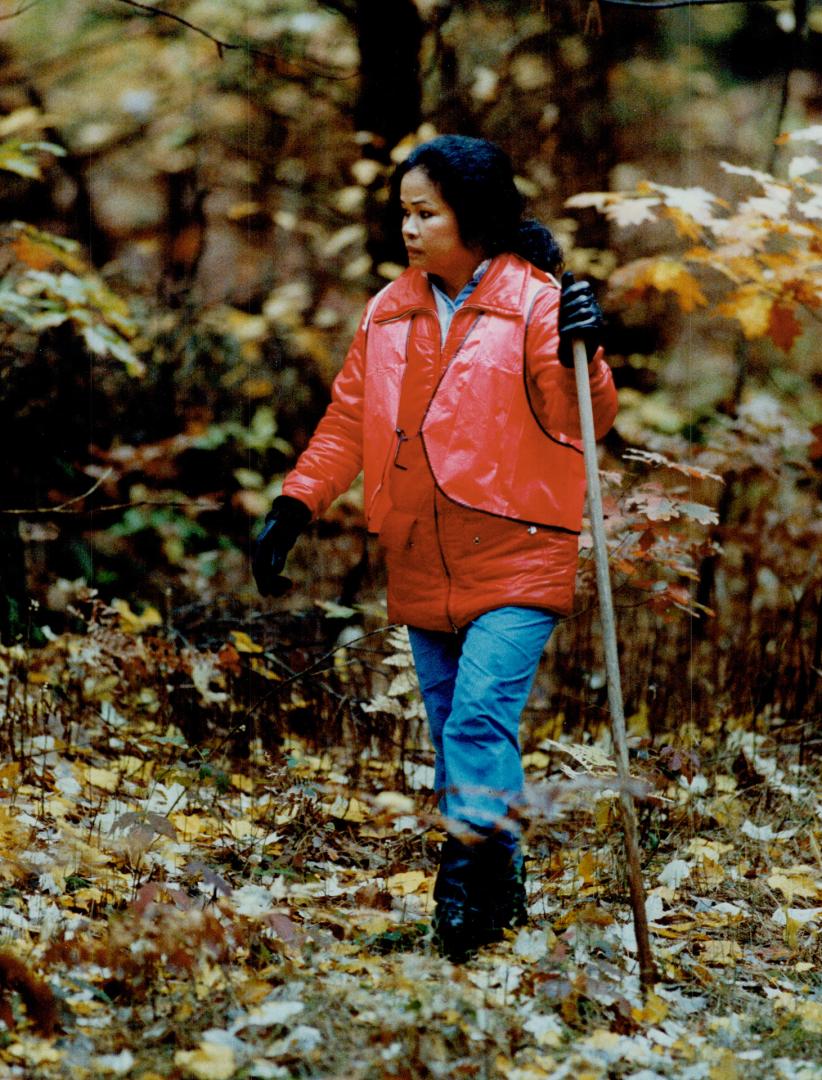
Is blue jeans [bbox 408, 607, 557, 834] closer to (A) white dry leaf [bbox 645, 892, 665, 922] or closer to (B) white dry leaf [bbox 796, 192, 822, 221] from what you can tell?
(A) white dry leaf [bbox 645, 892, 665, 922]

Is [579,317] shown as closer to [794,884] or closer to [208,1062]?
[208,1062]

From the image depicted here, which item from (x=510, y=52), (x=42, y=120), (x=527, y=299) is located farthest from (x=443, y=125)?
(x=527, y=299)

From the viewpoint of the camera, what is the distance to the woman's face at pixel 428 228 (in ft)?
11.1

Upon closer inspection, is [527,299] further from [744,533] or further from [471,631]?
[744,533]

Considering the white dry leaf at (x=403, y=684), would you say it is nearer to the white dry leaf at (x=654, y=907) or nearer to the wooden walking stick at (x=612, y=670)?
the white dry leaf at (x=654, y=907)

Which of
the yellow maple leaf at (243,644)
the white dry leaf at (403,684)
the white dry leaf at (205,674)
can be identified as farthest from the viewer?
the yellow maple leaf at (243,644)

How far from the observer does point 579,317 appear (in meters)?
2.92

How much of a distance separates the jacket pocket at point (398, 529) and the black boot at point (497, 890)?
86cm

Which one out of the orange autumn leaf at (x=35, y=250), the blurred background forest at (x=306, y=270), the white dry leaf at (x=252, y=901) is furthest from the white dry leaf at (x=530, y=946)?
the orange autumn leaf at (x=35, y=250)

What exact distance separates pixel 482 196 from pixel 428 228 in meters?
0.18

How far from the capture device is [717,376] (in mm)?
9320

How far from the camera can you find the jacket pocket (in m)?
3.43

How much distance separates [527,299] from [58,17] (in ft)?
20.4

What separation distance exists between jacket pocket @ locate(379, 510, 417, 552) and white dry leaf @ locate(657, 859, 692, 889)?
4.68 feet
